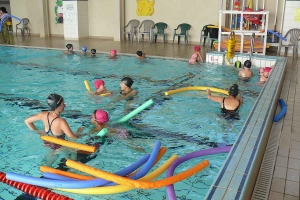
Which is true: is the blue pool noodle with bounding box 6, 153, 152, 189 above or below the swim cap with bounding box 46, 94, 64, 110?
below

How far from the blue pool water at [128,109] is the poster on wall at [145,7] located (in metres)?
5.05

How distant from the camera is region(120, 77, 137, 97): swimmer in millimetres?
6191

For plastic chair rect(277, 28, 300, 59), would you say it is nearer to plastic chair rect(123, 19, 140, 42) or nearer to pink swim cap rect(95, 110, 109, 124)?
plastic chair rect(123, 19, 140, 42)

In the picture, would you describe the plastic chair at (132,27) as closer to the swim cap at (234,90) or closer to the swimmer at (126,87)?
the swimmer at (126,87)

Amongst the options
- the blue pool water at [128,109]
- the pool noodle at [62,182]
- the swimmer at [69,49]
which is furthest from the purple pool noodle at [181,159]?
the swimmer at [69,49]

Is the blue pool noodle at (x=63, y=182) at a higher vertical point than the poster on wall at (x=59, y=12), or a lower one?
lower

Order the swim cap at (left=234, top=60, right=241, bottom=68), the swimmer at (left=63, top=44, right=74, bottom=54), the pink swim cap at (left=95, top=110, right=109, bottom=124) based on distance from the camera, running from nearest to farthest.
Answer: the pink swim cap at (left=95, top=110, right=109, bottom=124) → the swim cap at (left=234, top=60, right=241, bottom=68) → the swimmer at (left=63, top=44, right=74, bottom=54)

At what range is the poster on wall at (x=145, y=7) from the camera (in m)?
14.9

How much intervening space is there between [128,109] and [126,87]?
0.54 m

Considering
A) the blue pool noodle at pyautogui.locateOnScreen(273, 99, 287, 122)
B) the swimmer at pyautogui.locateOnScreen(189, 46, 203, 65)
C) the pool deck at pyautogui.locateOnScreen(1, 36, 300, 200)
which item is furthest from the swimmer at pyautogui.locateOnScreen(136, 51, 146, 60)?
the blue pool noodle at pyautogui.locateOnScreen(273, 99, 287, 122)

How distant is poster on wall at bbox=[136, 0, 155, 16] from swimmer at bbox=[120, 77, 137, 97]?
9140mm

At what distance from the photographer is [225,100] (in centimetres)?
554

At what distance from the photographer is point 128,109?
5.94m

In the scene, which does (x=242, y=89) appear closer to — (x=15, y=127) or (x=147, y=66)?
(x=147, y=66)
